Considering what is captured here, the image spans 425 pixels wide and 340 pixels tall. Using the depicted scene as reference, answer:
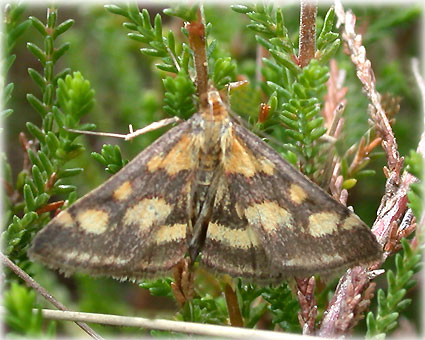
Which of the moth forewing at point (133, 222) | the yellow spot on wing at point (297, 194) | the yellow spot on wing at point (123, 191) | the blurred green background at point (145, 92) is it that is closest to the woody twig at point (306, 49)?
the yellow spot on wing at point (297, 194)

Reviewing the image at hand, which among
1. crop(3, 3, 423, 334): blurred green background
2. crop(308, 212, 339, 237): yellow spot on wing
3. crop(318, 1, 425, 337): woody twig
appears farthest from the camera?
crop(3, 3, 423, 334): blurred green background

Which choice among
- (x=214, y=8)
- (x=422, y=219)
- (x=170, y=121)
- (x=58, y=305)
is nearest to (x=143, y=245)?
(x=58, y=305)

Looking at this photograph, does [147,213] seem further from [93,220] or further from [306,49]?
[306,49]

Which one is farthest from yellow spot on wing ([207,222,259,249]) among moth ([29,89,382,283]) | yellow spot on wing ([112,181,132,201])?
yellow spot on wing ([112,181,132,201])

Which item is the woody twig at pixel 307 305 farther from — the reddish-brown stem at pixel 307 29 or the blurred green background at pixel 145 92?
the blurred green background at pixel 145 92

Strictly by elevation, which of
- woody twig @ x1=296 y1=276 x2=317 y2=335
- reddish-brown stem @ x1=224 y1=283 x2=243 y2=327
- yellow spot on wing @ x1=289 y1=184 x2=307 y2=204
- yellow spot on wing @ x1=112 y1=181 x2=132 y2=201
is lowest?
reddish-brown stem @ x1=224 y1=283 x2=243 y2=327

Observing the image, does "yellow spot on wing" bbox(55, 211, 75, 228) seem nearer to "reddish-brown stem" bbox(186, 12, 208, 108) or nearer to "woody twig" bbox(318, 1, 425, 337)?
"reddish-brown stem" bbox(186, 12, 208, 108)

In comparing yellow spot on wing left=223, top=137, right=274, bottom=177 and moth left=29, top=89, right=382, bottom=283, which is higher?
yellow spot on wing left=223, top=137, right=274, bottom=177

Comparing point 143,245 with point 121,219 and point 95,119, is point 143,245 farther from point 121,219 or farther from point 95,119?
point 95,119
